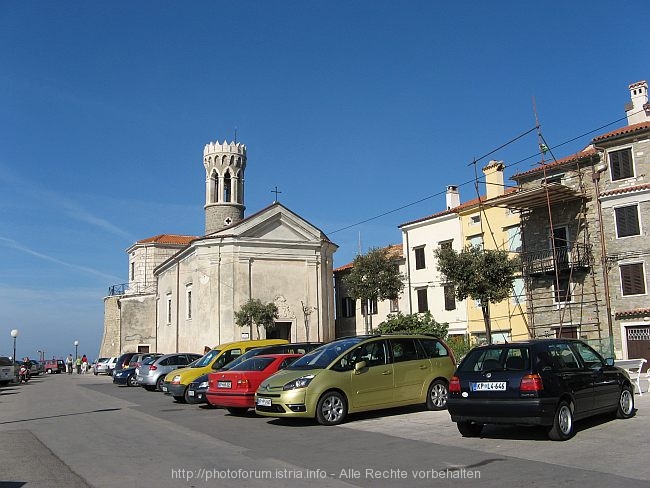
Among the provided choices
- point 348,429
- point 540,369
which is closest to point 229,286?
point 348,429

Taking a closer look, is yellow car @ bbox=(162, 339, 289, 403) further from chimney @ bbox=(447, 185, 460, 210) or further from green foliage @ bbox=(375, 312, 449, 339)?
chimney @ bbox=(447, 185, 460, 210)

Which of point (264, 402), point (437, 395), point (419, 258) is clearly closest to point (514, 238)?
point (419, 258)

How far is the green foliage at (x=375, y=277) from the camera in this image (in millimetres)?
34906

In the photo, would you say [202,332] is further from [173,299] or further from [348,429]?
[348,429]

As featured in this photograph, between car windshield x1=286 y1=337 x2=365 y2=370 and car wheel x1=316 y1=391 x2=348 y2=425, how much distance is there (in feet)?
2.09

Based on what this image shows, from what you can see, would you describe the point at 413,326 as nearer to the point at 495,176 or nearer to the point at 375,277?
the point at 375,277

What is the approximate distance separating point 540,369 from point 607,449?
140 cm

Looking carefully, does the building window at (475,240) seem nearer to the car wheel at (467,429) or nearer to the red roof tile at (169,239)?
the car wheel at (467,429)

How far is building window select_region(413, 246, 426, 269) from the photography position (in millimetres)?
40562

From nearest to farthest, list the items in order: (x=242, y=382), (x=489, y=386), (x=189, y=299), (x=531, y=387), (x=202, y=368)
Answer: (x=531, y=387), (x=489, y=386), (x=242, y=382), (x=202, y=368), (x=189, y=299)

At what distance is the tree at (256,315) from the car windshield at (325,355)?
84.5ft

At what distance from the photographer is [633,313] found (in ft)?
91.1

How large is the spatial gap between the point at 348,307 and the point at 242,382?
119ft

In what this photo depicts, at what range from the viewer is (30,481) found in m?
7.60
